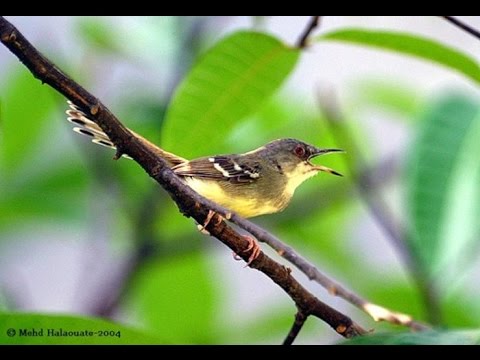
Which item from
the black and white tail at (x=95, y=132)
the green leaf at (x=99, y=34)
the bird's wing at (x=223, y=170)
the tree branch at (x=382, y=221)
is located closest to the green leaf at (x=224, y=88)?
the black and white tail at (x=95, y=132)

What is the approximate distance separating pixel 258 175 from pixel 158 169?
72cm

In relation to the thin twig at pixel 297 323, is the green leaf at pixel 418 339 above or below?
above

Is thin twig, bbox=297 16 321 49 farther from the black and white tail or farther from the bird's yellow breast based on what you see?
the bird's yellow breast

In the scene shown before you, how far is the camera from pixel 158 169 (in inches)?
23.5

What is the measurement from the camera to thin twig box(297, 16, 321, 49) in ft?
2.63

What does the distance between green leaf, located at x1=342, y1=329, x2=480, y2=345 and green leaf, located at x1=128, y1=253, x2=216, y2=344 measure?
76 centimetres

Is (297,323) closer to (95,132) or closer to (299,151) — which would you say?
(95,132)

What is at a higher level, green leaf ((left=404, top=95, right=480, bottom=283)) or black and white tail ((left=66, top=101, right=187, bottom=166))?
green leaf ((left=404, top=95, right=480, bottom=283))

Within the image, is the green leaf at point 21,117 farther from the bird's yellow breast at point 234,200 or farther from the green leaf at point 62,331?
the green leaf at point 62,331

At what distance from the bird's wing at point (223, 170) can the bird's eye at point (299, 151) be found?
9cm

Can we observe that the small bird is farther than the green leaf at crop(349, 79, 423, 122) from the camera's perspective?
No

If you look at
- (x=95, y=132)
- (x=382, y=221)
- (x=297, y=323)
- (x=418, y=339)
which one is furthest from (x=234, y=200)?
(x=418, y=339)

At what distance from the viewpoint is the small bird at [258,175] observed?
114 centimetres

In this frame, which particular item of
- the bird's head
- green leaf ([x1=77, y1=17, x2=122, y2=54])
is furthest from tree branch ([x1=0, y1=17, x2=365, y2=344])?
green leaf ([x1=77, y1=17, x2=122, y2=54])
